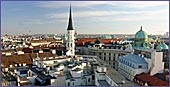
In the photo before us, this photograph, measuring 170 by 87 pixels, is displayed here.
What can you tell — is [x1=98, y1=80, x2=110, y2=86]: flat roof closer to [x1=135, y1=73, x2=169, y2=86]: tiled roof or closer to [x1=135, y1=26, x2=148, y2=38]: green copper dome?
[x1=135, y1=73, x2=169, y2=86]: tiled roof

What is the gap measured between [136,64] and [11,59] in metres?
6.62

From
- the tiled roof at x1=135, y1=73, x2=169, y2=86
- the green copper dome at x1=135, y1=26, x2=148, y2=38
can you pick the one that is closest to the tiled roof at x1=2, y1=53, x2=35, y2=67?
the tiled roof at x1=135, y1=73, x2=169, y2=86

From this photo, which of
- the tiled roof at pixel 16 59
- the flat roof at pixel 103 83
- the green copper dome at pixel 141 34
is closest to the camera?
the flat roof at pixel 103 83

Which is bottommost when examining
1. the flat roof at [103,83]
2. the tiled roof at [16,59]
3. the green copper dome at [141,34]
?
the flat roof at [103,83]

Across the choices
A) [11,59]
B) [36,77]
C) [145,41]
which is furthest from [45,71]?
[145,41]

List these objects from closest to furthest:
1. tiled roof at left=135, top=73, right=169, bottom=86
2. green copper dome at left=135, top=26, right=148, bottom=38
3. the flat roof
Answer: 1. tiled roof at left=135, top=73, right=169, bottom=86
2. the flat roof
3. green copper dome at left=135, top=26, right=148, bottom=38

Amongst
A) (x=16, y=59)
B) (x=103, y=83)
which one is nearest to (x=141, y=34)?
(x=16, y=59)

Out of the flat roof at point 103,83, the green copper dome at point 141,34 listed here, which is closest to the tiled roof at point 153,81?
the flat roof at point 103,83

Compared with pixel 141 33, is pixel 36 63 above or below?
below

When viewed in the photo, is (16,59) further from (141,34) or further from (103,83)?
(141,34)

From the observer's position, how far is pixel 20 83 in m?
8.67

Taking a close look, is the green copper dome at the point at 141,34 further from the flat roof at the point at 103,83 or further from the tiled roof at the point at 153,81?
the flat roof at the point at 103,83

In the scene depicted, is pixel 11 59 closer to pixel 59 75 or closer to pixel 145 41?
pixel 59 75

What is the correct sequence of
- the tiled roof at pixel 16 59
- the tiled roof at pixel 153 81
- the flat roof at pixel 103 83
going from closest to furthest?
the tiled roof at pixel 153 81, the flat roof at pixel 103 83, the tiled roof at pixel 16 59
